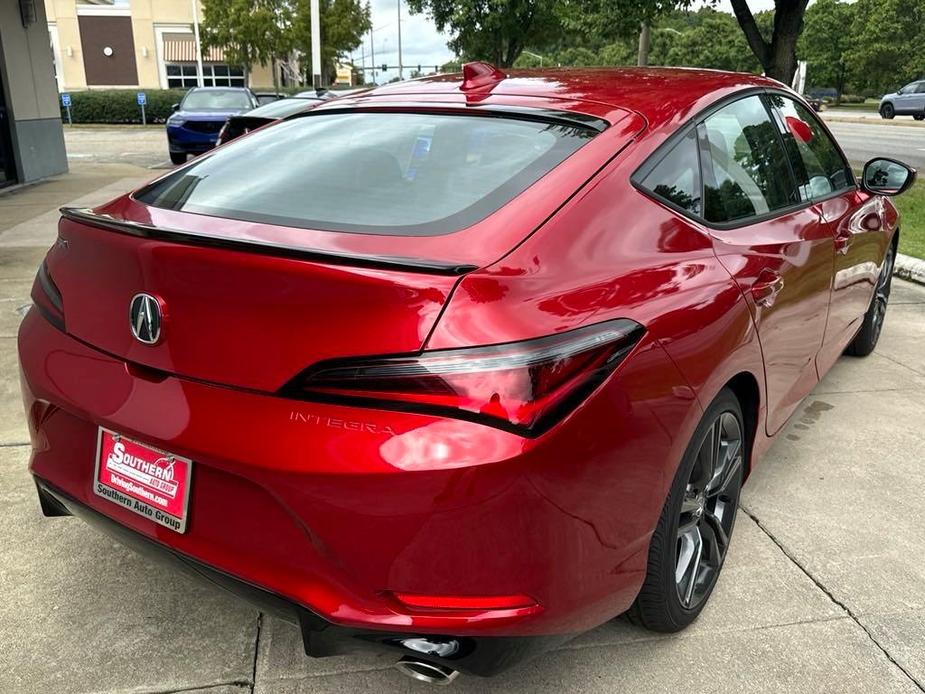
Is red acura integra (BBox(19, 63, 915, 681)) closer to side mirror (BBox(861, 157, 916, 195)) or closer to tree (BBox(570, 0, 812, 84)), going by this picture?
side mirror (BBox(861, 157, 916, 195))

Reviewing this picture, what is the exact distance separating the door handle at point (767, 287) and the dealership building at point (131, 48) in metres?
45.9

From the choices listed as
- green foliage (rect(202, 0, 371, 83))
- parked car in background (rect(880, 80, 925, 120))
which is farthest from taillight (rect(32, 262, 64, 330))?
parked car in background (rect(880, 80, 925, 120))

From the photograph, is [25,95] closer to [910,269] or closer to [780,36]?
[780,36]

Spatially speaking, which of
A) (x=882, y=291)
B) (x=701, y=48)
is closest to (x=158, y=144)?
(x=882, y=291)

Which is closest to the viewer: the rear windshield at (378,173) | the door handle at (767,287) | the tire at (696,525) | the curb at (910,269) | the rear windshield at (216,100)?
the rear windshield at (378,173)

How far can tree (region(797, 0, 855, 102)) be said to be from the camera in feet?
195

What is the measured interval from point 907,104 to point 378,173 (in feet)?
137

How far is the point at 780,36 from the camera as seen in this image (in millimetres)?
11469

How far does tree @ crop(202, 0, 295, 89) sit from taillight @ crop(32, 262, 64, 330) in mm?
38064

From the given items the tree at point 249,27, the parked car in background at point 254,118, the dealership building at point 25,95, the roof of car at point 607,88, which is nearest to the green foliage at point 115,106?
the tree at point 249,27

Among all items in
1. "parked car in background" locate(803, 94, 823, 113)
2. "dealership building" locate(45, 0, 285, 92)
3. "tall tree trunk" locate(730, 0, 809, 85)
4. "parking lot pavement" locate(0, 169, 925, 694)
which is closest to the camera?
"parking lot pavement" locate(0, 169, 925, 694)

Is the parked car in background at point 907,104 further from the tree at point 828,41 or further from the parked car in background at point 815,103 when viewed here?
the tree at point 828,41

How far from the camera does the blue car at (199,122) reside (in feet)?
49.3

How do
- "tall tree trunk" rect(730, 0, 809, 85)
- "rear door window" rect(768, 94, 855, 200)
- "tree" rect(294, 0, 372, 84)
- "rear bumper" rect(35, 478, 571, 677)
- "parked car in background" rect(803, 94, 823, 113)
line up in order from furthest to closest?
"tree" rect(294, 0, 372, 84) < "tall tree trunk" rect(730, 0, 809, 85) < "parked car in background" rect(803, 94, 823, 113) < "rear door window" rect(768, 94, 855, 200) < "rear bumper" rect(35, 478, 571, 677)
